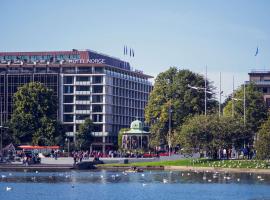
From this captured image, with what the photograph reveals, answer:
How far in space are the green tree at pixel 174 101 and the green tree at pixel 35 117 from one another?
71.6 ft

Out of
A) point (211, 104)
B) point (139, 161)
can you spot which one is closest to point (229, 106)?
point (211, 104)

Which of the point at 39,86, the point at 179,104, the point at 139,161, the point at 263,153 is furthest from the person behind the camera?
the point at 39,86

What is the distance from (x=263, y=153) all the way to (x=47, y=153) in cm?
5866

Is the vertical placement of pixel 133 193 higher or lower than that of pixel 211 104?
lower

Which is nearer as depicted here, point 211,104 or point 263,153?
point 263,153

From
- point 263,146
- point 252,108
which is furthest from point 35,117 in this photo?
point 263,146

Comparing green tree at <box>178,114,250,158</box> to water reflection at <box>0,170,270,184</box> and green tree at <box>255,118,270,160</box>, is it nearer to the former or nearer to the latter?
water reflection at <box>0,170,270,184</box>

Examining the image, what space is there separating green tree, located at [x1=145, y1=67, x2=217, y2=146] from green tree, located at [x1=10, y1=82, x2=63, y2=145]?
71.6 ft

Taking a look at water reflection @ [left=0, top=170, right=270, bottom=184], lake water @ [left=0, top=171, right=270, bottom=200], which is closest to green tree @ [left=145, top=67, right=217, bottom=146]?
water reflection @ [left=0, top=170, right=270, bottom=184]

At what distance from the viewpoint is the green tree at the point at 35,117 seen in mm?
183250

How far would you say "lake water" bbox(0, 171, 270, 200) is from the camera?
8306 cm

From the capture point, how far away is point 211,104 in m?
170

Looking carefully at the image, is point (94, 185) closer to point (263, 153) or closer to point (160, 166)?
point (263, 153)

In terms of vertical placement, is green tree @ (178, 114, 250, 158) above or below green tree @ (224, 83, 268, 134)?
below
